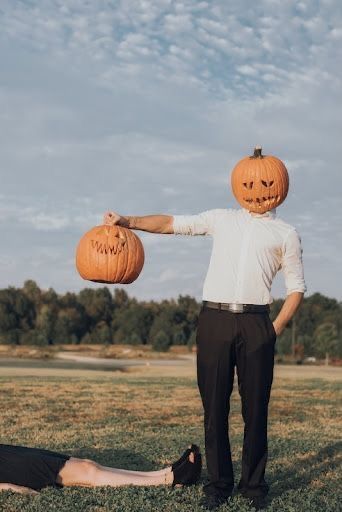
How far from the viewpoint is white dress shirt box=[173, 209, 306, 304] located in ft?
17.4

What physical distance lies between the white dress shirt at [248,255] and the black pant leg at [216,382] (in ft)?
0.66

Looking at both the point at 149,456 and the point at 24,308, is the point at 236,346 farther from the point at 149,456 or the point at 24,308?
the point at 24,308

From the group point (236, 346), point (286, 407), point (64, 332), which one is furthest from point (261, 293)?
point (64, 332)

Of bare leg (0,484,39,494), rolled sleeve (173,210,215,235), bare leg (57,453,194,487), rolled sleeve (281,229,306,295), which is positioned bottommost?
bare leg (0,484,39,494)

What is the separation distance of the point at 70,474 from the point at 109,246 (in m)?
1.96

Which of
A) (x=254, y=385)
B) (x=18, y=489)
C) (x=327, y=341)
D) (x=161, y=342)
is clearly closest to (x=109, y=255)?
(x=254, y=385)

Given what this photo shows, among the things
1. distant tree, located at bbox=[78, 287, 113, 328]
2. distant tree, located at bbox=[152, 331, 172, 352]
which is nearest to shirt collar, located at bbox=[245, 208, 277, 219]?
distant tree, located at bbox=[152, 331, 172, 352]

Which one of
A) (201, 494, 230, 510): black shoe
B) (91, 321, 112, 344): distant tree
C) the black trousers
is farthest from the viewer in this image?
(91, 321, 112, 344): distant tree

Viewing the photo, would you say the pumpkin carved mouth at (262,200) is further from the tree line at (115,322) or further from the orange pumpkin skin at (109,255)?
the tree line at (115,322)

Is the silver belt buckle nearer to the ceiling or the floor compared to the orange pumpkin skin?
nearer to the floor

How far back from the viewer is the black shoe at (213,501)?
17.7ft

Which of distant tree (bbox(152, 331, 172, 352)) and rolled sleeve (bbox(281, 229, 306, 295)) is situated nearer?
rolled sleeve (bbox(281, 229, 306, 295))

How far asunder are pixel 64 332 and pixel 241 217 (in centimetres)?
5788

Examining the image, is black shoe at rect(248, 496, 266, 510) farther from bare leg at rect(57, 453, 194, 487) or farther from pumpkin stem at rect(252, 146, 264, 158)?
pumpkin stem at rect(252, 146, 264, 158)
